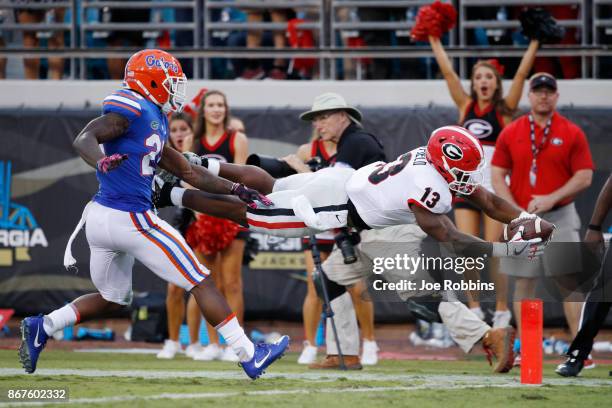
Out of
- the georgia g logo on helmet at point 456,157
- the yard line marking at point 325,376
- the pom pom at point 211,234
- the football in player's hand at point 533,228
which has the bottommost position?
the yard line marking at point 325,376

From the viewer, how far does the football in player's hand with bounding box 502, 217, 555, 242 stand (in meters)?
6.35

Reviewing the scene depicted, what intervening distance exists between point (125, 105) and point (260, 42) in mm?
6391

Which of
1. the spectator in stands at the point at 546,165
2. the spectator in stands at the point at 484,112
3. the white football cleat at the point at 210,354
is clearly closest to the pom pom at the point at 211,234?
the white football cleat at the point at 210,354

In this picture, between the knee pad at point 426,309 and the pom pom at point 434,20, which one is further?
the pom pom at point 434,20

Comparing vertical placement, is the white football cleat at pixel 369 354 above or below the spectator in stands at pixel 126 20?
below

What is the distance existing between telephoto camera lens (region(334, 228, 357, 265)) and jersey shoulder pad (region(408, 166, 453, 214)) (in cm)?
131

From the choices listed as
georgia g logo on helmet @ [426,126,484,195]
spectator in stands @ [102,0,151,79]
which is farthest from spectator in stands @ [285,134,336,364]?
spectator in stands @ [102,0,151,79]

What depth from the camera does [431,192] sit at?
20.8 feet

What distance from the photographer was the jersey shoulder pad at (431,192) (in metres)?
6.35

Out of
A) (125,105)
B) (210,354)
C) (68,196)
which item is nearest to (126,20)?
(68,196)

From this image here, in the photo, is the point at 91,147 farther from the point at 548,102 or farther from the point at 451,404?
the point at 548,102

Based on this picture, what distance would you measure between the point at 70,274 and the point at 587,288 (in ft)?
17.9

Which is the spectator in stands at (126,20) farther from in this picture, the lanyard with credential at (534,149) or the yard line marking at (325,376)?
the yard line marking at (325,376)

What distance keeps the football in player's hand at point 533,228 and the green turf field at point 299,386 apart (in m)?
0.88
